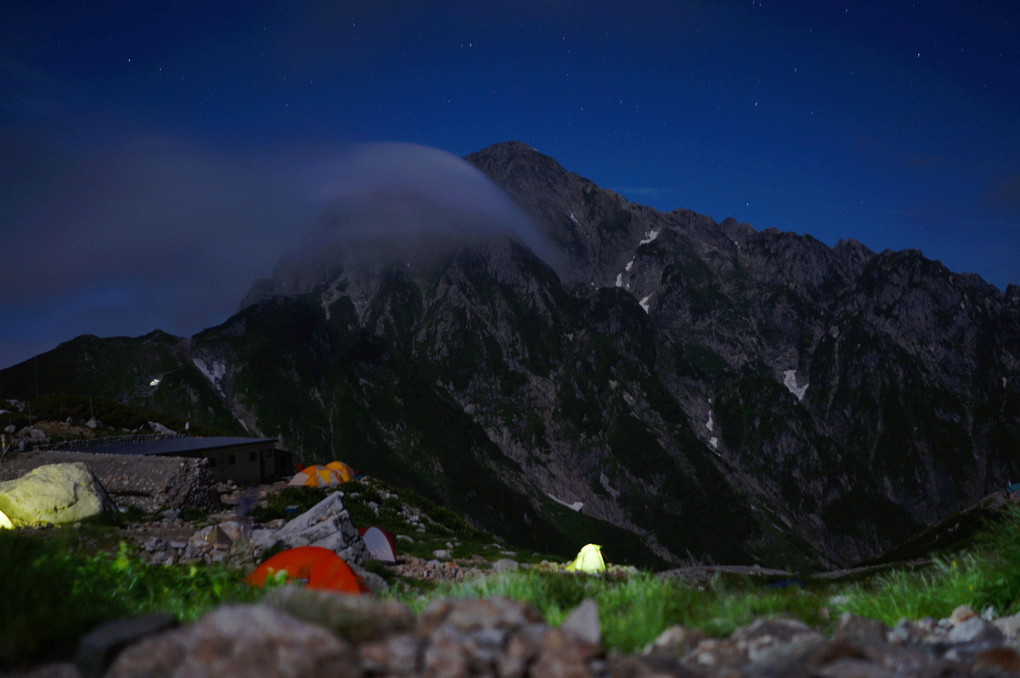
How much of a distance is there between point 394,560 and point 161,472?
44.7ft

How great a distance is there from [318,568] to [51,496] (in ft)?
45.8

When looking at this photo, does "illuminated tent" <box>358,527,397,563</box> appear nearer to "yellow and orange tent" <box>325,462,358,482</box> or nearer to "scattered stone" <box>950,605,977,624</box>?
"scattered stone" <box>950,605,977,624</box>

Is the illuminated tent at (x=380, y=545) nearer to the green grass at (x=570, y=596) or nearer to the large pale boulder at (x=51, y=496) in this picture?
the large pale boulder at (x=51, y=496)

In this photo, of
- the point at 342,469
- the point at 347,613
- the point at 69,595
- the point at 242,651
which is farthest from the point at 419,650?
the point at 342,469

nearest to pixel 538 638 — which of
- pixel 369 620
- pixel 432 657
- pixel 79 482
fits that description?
pixel 432 657

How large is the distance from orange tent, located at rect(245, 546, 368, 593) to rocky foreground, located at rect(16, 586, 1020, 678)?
34.5 feet

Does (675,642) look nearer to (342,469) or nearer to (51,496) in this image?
(51,496)

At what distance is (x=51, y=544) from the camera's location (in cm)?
745

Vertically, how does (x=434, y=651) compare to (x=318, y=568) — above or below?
above

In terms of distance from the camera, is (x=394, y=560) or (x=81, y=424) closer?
(x=394, y=560)

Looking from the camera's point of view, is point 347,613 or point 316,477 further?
point 316,477

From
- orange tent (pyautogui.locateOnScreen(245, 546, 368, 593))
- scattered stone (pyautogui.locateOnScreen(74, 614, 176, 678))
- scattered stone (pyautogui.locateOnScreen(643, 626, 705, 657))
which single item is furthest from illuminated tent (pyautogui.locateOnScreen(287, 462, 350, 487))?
scattered stone (pyautogui.locateOnScreen(74, 614, 176, 678))

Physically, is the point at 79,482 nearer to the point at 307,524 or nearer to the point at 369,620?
the point at 307,524

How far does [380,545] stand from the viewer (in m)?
26.7
